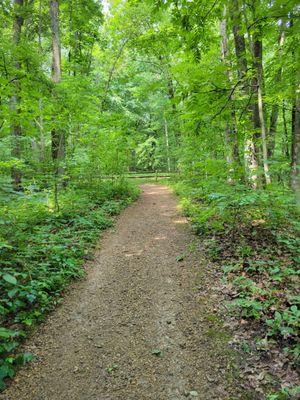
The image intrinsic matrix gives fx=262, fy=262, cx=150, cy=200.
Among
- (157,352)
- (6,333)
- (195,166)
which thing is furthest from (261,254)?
(6,333)

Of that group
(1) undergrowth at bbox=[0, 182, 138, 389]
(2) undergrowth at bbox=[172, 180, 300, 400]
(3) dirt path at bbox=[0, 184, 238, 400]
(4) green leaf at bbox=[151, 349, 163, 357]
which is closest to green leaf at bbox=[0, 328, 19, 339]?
(1) undergrowth at bbox=[0, 182, 138, 389]

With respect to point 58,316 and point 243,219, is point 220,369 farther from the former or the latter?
point 243,219

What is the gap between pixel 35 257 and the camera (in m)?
4.93

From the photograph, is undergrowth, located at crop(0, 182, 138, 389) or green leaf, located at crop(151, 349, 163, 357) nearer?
green leaf, located at crop(151, 349, 163, 357)

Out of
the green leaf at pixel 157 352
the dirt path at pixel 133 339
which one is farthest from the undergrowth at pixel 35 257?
the green leaf at pixel 157 352

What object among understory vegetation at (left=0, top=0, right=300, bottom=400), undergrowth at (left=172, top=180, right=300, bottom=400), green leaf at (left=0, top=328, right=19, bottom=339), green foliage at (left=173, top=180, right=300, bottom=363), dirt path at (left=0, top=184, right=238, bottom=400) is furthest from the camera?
understory vegetation at (left=0, top=0, right=300, bottom=400)

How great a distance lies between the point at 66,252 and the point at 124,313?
6.65 ft

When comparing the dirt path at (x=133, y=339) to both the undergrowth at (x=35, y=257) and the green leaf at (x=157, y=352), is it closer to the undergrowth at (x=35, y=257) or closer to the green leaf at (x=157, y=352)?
the green leaf at (x=157, y=352)

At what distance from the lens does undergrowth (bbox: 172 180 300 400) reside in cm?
315

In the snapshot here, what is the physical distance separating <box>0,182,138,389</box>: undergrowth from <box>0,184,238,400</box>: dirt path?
0.22m

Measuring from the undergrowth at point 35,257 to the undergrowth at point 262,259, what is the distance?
2783 mm

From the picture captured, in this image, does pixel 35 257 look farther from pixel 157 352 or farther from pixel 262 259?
pixel 262 259

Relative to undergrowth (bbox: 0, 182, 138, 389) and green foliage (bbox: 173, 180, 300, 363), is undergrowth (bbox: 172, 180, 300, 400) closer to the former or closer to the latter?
green foliage (bbox: 173, 180, 300, 363)

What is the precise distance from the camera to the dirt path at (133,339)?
9.04ft
